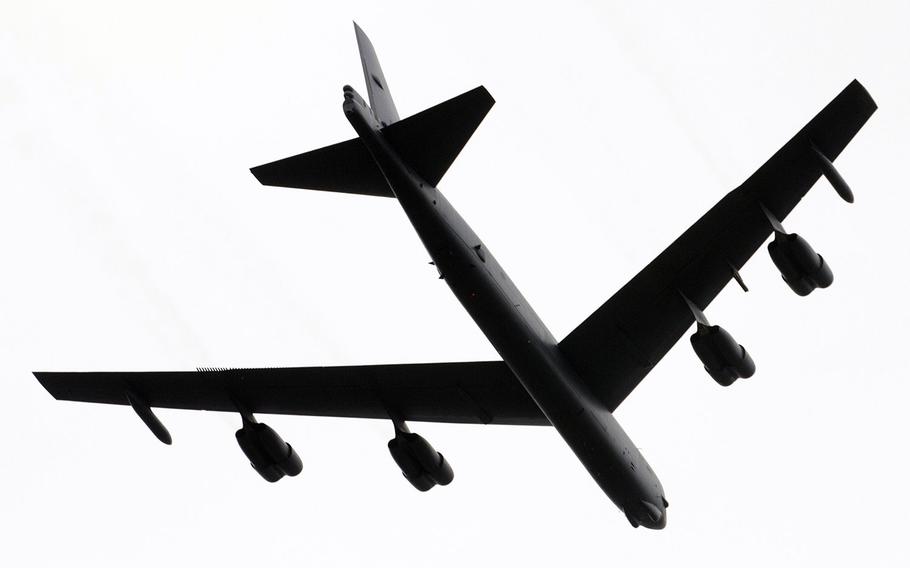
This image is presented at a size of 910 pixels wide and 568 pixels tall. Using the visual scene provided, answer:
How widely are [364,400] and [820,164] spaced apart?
9.99 m

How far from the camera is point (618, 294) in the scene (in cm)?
2061

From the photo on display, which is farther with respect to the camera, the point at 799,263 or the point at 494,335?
the point at 494,335

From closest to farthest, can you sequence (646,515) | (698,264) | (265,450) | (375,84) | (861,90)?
(861,90)
(698,264)
(646,515)
(375,84)
(265,450)

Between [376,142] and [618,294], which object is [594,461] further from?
[376,142]

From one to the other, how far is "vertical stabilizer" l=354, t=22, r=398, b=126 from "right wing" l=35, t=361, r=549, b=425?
4.93 metres

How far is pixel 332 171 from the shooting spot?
19984 mm

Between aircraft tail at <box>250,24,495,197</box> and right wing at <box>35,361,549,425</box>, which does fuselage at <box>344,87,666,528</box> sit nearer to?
aircraft tail at <box>250,24,495,197</box>

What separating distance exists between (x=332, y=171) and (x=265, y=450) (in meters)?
6.49

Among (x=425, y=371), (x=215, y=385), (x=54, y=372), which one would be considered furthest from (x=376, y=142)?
(x=54, y=372)

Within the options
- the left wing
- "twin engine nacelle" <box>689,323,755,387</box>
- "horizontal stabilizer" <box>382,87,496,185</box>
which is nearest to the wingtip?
the left wing

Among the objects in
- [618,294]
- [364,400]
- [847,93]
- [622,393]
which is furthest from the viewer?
[364,400]

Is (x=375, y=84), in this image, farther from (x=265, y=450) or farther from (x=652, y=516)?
(x=652, y=516)

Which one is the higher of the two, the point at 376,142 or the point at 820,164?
the point at 376,142

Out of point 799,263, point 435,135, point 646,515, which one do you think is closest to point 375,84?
point 435,135
